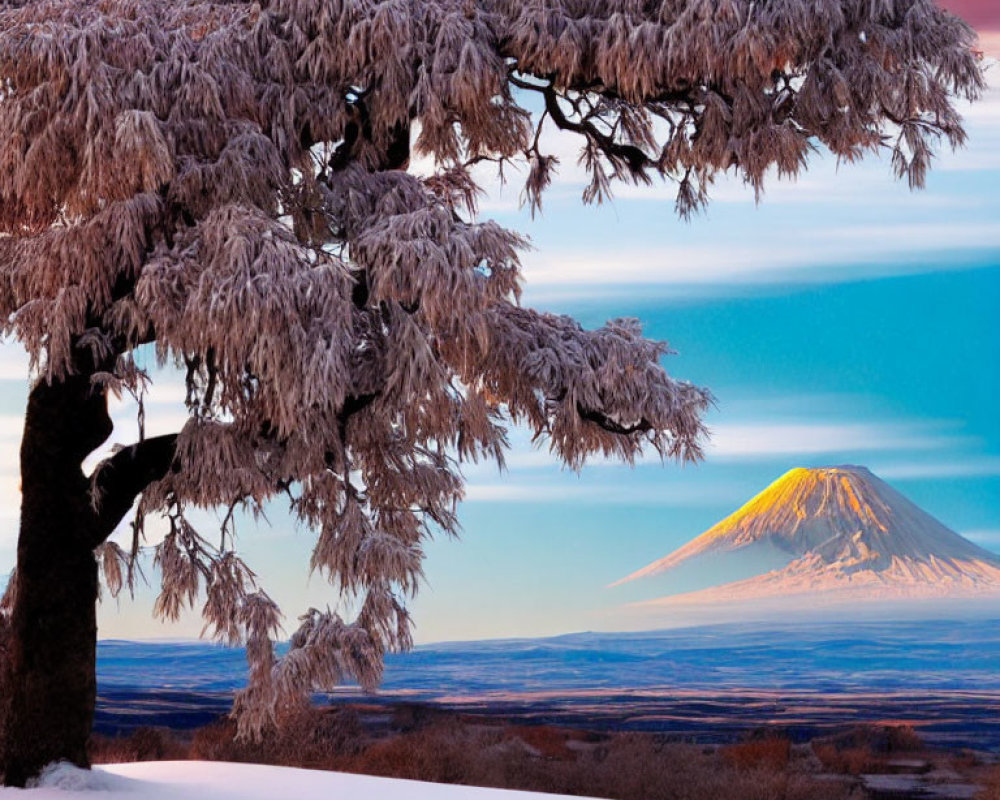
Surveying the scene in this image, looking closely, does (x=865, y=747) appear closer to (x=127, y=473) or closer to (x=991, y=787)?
(x=991, y=787)

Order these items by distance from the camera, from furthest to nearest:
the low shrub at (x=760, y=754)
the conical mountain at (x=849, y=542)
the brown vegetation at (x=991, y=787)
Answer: the conical mountain at (x=849, y=542) → the low shrub at (x=760, y=754) → the brown vegetation at (x=991, y=787)

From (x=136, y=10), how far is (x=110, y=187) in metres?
1.00

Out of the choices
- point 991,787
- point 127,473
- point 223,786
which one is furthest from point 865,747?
point 127,473

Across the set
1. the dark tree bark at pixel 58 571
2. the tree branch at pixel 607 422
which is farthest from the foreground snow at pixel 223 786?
the tree branch at pixel 607 422

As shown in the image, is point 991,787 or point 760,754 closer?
point 991,787

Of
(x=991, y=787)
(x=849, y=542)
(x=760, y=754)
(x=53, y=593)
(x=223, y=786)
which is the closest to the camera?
(x=53, y=593)

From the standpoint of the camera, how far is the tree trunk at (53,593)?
23.4 ft

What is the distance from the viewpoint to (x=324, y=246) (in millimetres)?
6633

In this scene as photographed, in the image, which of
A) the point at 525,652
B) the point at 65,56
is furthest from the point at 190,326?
the point at 525,652

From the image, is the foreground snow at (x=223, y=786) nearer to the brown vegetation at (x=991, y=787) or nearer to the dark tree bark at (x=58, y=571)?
the dark tree bark at (x=58, y=571)

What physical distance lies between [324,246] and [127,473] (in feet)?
5.50

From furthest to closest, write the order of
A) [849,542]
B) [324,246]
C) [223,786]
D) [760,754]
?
[849,542] < [760,754] < [223,786] < [324,246]

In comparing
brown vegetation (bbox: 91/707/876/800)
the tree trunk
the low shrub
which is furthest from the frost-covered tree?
the low shrub

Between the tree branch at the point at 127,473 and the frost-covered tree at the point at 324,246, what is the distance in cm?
1
